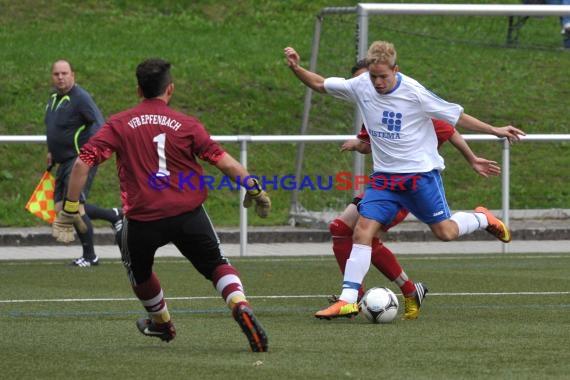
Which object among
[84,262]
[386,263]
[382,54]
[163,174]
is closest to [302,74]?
[382,54]

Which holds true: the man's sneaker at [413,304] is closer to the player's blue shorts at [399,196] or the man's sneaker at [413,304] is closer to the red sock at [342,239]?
the player's blue shorts at [399,196]

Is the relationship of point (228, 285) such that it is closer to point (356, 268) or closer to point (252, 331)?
point (252, 331)

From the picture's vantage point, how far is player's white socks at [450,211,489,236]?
396 inches

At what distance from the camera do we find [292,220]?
1884 cm

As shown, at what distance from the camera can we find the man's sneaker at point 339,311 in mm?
9211

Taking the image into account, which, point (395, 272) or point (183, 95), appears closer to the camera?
point (395, 272)

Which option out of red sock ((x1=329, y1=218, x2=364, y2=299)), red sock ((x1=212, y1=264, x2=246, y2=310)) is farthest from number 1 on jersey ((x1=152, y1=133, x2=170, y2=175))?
red sock ((x1=329, y1=218, x2=364, y2=299))

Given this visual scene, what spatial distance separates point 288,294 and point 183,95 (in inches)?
465

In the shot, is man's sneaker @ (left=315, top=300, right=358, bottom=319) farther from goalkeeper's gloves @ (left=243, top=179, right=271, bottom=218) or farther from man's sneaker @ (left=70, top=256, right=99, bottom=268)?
man's sneaker @ (left=70, top=256, right=99, bottom=268)

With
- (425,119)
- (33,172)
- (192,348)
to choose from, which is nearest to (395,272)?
(425,119)

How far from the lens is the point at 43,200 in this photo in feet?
50.8

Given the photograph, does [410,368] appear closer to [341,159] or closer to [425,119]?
[425,119]

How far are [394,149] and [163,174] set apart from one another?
7.31 feet

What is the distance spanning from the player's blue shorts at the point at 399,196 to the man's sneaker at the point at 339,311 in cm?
63
